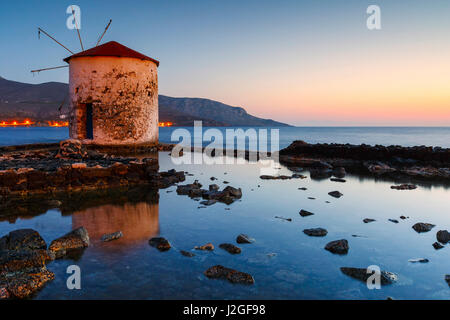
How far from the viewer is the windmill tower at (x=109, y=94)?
16250mm

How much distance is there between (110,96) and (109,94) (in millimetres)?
111

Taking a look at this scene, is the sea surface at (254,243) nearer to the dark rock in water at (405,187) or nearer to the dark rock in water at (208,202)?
the dark rock in water at (208,202)

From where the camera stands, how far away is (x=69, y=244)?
5.04m

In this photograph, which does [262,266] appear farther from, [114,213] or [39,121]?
[39,121]

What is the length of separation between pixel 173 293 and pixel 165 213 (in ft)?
11.8

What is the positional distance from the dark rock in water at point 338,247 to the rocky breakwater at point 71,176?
21.0ft

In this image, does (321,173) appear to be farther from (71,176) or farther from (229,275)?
(229,275)

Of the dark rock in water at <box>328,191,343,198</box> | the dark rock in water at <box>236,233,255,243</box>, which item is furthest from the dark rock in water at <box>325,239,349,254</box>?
the dark rock in water at <box>328,191,343,198</box>

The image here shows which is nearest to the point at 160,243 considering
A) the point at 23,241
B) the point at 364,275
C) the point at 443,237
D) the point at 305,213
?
the point at 23,241

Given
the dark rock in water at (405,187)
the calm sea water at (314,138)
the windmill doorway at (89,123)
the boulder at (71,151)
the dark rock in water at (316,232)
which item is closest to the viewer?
the dark rock in water at (316,232)

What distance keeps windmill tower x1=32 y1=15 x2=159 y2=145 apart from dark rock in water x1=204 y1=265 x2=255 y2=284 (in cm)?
1392

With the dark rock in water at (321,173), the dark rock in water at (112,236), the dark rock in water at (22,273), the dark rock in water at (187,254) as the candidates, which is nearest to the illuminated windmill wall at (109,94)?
the dark rock in water at (321,173)

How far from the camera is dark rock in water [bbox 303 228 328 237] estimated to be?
5930 millimetres
